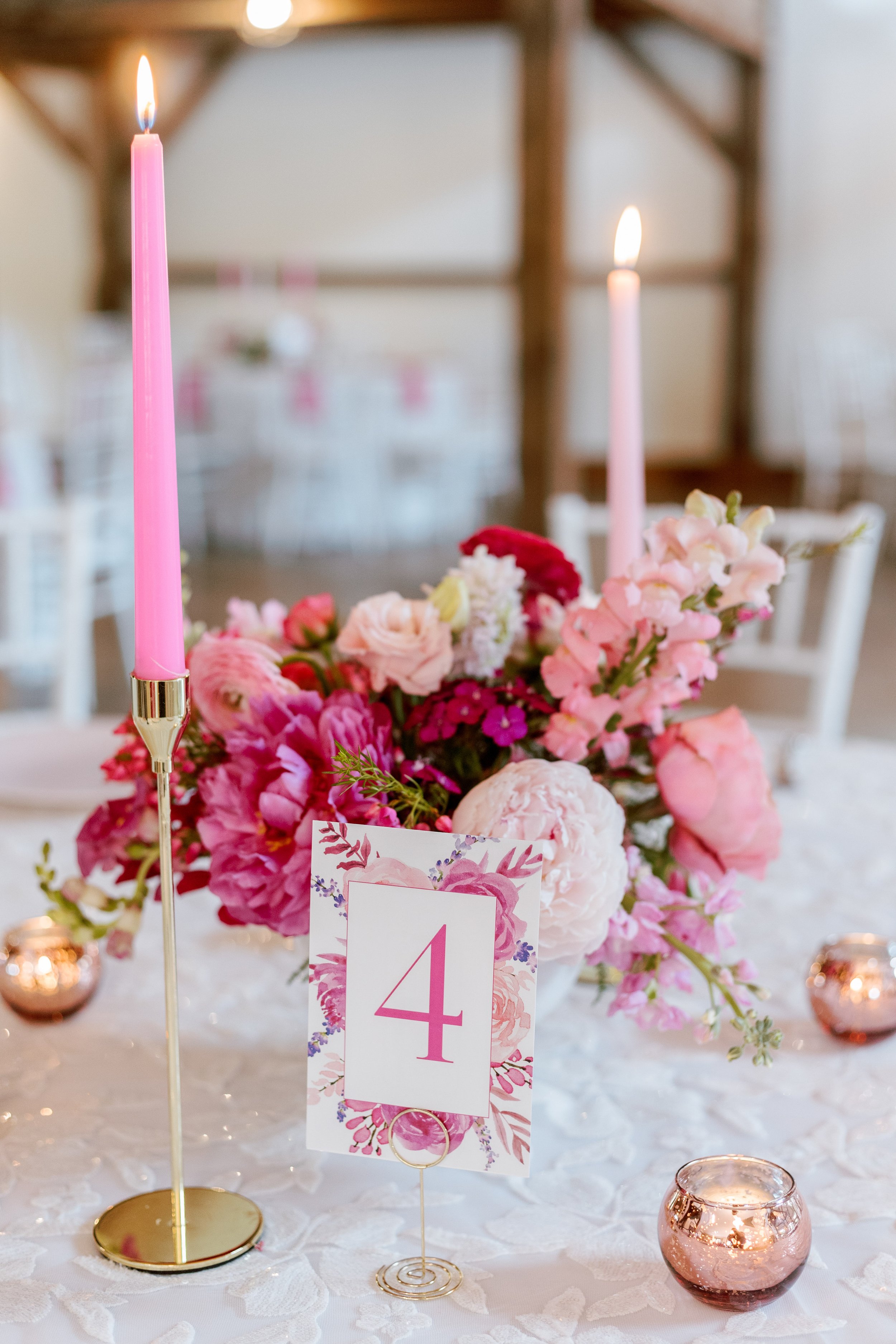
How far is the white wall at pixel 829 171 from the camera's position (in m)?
7.02

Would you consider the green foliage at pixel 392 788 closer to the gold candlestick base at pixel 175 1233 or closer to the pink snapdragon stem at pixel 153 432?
the pink snapdragon stem at pixel 153 432

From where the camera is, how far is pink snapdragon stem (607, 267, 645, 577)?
0.87 m

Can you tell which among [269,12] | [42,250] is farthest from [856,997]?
[42,250]

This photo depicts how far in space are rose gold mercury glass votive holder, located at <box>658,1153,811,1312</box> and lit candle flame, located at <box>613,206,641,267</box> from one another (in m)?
0.57

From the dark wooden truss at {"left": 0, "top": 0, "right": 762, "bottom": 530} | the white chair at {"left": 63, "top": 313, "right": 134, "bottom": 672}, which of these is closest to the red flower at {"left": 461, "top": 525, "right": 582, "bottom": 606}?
the white chair at {"left": 63, "top": 313, "right": 134, "bottom": 672}

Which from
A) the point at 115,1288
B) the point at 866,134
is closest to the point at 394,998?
the point at 115,1288

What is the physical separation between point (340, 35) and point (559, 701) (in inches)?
309

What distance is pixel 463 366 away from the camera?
23.5ft

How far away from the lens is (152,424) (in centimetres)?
53

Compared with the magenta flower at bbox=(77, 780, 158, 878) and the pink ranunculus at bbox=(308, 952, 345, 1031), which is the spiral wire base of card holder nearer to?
the pink ranunculus at bbox=(308, 952, 345, 1031)

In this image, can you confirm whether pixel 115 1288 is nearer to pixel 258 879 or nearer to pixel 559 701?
pixel 258 879

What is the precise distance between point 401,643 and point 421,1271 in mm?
315

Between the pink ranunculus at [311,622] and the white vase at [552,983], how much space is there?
245 mm

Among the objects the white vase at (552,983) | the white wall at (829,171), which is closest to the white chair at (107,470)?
the white vase at (552,983)
